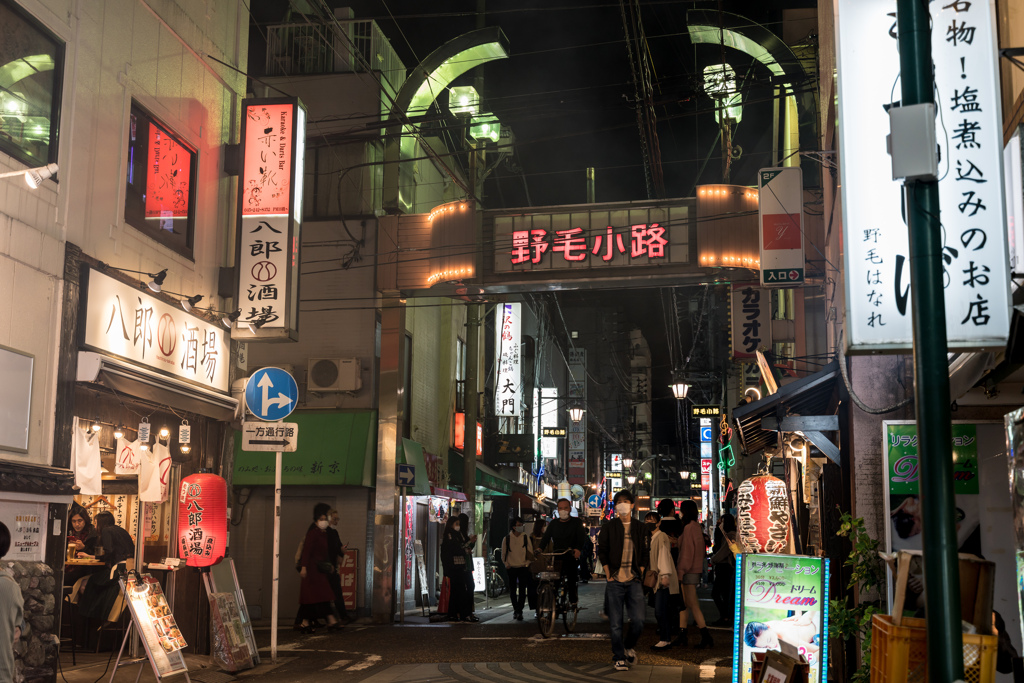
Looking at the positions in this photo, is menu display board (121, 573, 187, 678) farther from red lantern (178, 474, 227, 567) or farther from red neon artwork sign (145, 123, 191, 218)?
red neon artwork sign (145, 123, 191, 218)

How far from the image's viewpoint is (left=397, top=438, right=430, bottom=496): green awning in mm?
21812

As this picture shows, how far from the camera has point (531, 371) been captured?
4412 centimetres

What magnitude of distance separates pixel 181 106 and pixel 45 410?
17.3ft

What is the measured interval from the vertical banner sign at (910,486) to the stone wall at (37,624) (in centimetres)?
809

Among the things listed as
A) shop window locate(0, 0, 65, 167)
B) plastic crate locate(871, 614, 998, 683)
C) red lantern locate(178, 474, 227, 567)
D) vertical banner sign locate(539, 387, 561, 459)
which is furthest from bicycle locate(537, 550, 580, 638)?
vertical banner sign locate(539, 387, 561, 459)

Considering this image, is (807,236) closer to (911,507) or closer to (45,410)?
(911,507)

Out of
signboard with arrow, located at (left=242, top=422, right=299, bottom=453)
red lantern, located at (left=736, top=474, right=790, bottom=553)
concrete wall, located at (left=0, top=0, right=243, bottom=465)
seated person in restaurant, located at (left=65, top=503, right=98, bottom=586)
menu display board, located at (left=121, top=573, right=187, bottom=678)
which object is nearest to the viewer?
concrete wall, located at (left=0, top=0, right=243, bottom=465)

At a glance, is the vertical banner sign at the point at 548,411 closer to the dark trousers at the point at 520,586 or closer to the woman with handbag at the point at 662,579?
the dark trousers at the point at 520,586

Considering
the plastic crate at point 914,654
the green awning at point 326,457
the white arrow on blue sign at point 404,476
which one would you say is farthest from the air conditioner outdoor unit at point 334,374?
the plastic crate at point 914,654

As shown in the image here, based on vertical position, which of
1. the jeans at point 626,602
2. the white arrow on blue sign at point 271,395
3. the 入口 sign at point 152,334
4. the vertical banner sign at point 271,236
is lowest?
the jeans at point 626,602

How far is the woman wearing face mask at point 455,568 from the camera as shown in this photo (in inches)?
735

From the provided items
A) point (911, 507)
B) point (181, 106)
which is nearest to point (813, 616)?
point (911, 507)

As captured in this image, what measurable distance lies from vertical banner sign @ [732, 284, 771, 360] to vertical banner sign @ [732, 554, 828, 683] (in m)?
13.4

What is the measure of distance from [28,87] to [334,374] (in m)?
12.9
